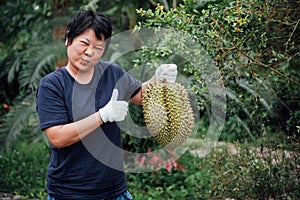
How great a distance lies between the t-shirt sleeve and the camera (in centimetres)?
203

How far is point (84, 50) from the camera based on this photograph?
6.86 ft

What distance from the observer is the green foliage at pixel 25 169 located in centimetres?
435

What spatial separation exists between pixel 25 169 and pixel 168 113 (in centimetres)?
304

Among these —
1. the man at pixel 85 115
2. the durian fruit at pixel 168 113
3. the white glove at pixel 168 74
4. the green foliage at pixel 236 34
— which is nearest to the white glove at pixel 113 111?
the man at pixel 85 115

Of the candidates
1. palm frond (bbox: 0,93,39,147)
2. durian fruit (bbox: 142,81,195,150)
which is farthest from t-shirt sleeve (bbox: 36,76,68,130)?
palm frond (bbox: 0,93,39,147)

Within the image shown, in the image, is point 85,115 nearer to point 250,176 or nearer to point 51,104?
point 51,104

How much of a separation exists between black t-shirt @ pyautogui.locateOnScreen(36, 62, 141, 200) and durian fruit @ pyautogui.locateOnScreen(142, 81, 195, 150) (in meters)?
0.20

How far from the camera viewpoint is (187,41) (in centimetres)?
254

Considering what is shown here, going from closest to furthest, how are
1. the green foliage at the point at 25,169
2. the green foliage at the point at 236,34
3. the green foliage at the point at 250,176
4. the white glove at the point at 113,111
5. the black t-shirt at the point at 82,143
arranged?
the white glove at the point at 113,111 < the black t-shirt at the point at 82,143 < the green foliage at the point at 236,34 < the green foliage at the point at 250,176 < the green foliage at the point at 25,169

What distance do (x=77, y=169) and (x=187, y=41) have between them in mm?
875

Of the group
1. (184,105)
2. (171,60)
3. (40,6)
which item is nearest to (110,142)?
(184,105)

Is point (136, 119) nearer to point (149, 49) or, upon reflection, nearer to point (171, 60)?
point (171, 60)

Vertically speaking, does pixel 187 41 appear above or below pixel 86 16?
below

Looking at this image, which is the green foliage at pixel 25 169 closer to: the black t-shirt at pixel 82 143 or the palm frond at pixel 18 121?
the palm frond at pixel 18 121
